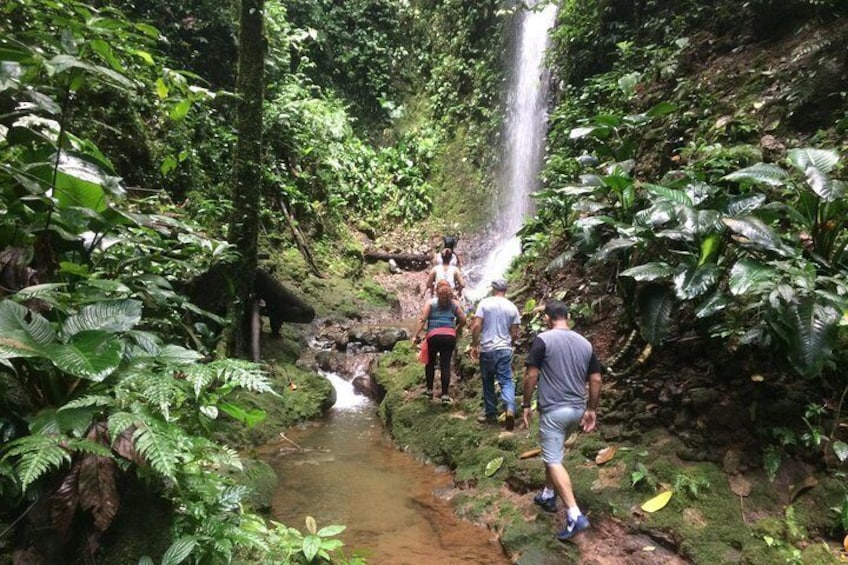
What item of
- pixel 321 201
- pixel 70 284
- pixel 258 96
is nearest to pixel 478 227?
pixel 321 201

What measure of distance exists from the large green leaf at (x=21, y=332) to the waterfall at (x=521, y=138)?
12.2 m

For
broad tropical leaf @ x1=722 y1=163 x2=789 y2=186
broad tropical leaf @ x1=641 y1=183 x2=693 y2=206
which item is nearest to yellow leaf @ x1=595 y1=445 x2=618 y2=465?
broad tropical leaf @ x1=641 y1=183 x2=693 y2=206

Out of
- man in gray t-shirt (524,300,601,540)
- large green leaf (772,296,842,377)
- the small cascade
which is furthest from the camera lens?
the small cascade

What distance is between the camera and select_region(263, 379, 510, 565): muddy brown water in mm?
3812

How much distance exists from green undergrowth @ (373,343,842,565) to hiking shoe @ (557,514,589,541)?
0.22 feet

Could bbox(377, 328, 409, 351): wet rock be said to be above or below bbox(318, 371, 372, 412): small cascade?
above

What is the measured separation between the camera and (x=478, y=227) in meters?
16.9

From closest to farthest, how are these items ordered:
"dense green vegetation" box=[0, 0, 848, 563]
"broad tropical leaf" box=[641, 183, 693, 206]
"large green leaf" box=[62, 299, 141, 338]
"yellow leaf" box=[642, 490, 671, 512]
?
"dense green vegetation" box=[0, 0, 848, 563], "large green leaf" box=[62, 299, 141, 338], "yellow leaf" box=[642, 490, 671, 512], "broad tropical leaf" box=[641, 183, 693, 206]

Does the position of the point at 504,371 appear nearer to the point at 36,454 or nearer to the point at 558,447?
the point at 558,447

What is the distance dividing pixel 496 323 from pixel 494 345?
25cm

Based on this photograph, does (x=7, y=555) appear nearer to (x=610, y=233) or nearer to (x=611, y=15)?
(x=610, y=233)

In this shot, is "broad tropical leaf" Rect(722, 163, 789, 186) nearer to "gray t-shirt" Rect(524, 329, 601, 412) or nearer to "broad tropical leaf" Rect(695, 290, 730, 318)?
"broad tropical leaf" Rect(695, 290, 730, 318)

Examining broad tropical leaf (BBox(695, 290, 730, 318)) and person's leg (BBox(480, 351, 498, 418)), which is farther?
person's leg (BBox(480, 351, 498, 418))

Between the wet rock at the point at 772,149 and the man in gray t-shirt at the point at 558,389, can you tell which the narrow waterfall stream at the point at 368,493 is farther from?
the wet rock at the point at 772,149
